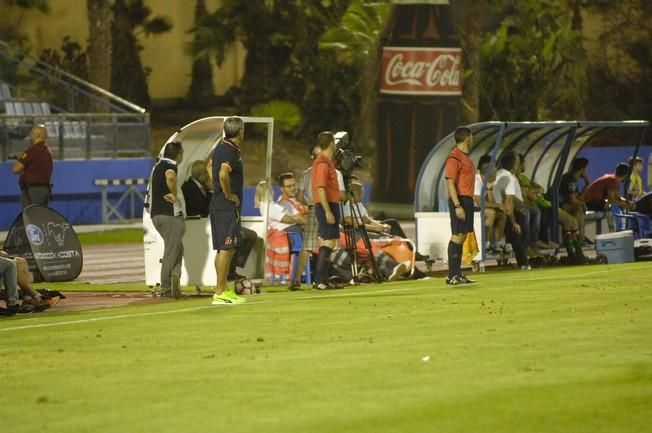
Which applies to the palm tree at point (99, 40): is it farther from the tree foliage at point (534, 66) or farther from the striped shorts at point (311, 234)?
the striped shorts at point (311, 234)

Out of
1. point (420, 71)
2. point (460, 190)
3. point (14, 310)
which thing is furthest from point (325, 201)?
point (420, 71)

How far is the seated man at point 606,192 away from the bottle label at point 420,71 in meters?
8.98

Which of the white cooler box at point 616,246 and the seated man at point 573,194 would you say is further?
the seated man at point 573,194

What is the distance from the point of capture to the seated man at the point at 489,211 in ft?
73.0

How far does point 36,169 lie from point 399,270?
515cm

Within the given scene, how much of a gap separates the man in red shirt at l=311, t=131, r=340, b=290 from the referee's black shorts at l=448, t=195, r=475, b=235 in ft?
4.35

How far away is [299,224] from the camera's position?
68.5 ft

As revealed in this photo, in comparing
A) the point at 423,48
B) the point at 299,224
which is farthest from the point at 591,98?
the point at 299,224

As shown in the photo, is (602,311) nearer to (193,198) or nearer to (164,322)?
(164,322)

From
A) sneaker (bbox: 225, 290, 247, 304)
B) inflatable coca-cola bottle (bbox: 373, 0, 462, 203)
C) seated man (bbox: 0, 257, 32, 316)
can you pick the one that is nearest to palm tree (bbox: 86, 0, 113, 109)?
inflatable coca-cola bottle (bbox: 373, 0, 462, 203)

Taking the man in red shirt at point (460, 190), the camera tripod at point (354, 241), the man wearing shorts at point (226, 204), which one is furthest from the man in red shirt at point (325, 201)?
the man wearing shorts at point (226, 204)

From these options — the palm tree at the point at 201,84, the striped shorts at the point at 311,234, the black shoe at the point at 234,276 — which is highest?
the palm tree at the point at 201,84

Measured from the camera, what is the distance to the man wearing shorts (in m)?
17.3

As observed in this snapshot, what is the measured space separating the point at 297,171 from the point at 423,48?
589 inches
